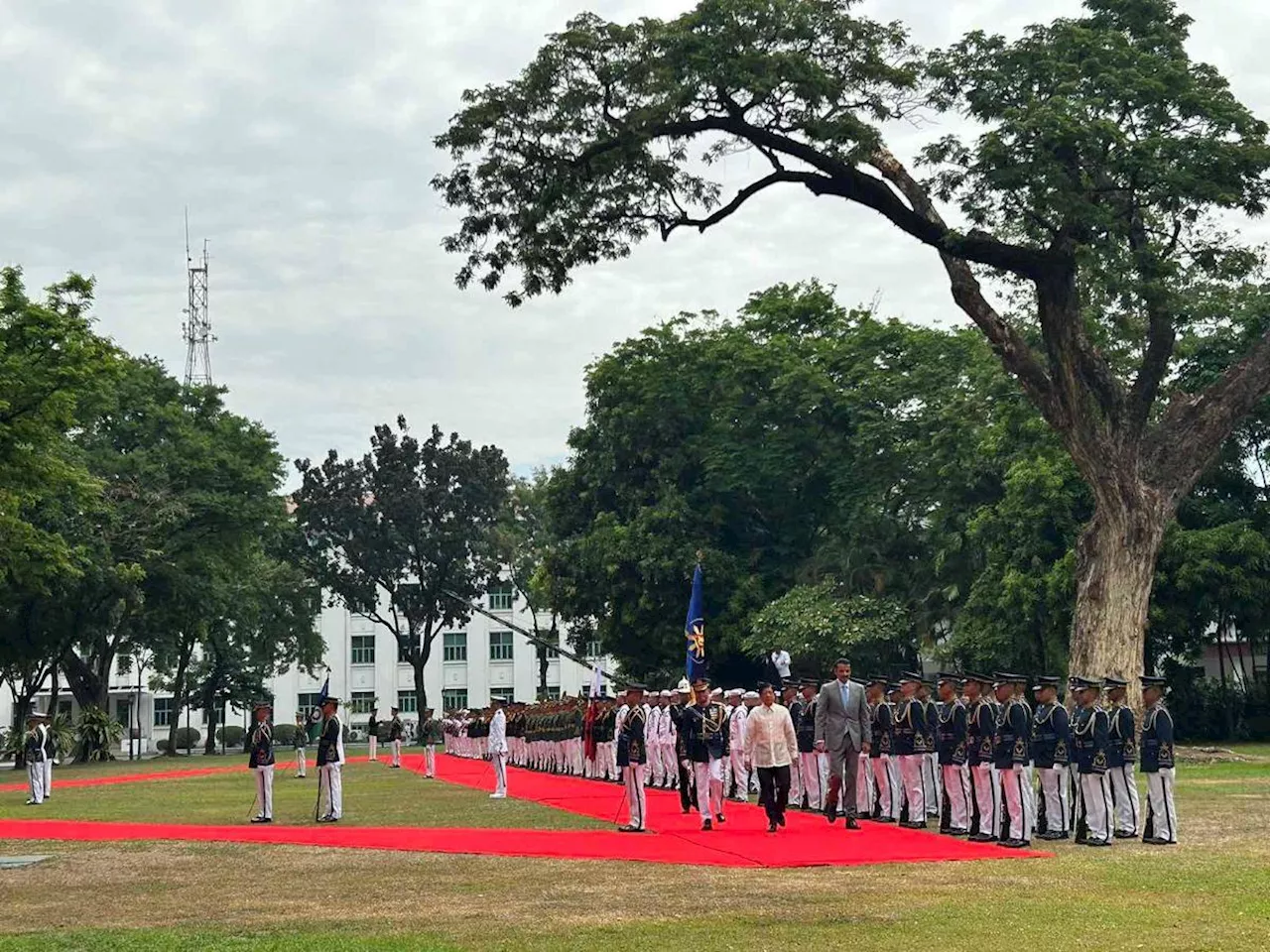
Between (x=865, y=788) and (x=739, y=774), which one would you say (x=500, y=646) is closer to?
(x=739, y=774)

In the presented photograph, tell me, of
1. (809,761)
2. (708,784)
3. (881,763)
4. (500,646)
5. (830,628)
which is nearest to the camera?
(708,784)

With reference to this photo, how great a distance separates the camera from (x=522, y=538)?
7106 cm

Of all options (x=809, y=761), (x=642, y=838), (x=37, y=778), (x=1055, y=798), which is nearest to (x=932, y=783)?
(x=1055, y=798)

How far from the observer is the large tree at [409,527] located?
6181 cm

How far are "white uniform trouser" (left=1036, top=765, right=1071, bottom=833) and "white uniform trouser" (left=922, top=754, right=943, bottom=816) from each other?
135 centimetres

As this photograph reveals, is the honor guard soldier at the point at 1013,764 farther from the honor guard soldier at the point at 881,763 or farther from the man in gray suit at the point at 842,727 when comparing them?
the honor guard soldier at the point at 881,763

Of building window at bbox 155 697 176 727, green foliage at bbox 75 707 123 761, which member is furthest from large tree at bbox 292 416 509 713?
building window at bbox 155 697 176 727

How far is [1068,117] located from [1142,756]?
43.8ft

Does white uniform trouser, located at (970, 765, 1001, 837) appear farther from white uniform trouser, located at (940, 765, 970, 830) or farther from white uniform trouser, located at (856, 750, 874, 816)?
white uniform trouser, located at (856, 750, 874, 816)

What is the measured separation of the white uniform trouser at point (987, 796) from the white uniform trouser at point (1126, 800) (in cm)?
110

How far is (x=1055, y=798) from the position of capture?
15133mm

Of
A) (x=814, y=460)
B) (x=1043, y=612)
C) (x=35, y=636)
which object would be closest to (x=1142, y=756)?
(x=1043, y=612)

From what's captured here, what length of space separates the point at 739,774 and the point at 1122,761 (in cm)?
695

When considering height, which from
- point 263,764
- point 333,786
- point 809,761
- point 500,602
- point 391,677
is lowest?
point 333,786
